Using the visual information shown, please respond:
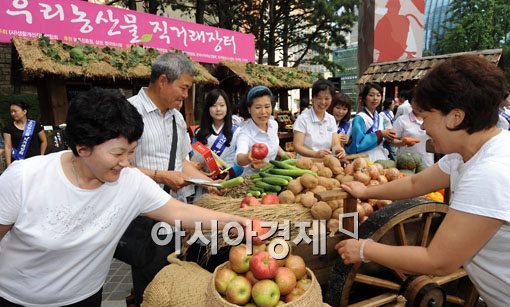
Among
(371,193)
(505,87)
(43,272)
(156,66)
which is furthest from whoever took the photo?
(156,66)

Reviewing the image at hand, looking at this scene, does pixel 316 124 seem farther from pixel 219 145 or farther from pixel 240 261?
pixel 240 261

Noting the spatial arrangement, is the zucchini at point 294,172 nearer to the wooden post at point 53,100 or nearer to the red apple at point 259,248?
the red apple at point 259,248

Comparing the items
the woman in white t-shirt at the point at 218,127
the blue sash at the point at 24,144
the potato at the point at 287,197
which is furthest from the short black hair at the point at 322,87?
the blue sash at the point at 24,144

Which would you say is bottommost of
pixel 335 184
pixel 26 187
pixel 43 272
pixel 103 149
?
pixel 43 272

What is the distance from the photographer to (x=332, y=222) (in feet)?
7.65

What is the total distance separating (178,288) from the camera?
1914mm

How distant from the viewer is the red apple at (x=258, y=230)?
1.97 m

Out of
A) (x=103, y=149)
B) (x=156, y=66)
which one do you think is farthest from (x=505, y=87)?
(x=156, y=66)

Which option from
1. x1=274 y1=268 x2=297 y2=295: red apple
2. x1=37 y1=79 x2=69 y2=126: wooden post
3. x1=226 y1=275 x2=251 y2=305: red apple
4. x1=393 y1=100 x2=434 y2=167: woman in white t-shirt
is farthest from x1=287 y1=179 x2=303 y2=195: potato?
x1=37 y1=79 x2=69 y2=126: wooden post

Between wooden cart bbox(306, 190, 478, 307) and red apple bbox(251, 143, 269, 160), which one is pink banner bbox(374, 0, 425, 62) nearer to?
red apple bbox(251, 143, 269, 160)

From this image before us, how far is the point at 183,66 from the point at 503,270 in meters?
2.42

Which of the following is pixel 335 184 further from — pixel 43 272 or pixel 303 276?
pixel 43 272

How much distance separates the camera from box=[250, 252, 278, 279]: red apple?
166cm

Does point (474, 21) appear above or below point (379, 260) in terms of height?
above
